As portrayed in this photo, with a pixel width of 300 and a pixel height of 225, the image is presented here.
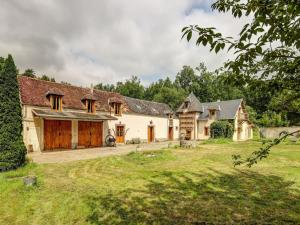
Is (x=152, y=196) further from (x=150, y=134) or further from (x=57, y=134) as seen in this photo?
(x=150, y=134)

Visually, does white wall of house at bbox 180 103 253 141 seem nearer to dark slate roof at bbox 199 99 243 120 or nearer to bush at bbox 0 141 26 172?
dark slate roof at bbox 199 99 243 120

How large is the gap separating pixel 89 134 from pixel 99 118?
2.07 metres

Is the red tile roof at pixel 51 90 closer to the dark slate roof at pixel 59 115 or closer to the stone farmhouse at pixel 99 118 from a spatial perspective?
the stone farmhouse at pixel 99 118

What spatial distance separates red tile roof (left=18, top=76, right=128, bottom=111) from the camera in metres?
21.2

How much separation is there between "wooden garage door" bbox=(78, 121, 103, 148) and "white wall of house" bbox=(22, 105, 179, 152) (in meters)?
0.56

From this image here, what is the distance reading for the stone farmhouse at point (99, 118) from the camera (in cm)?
2098

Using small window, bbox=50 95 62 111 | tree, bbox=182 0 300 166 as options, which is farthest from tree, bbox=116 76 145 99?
tree, bbox=182 0 300 166

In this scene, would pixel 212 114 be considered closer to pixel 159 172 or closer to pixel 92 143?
pixel 92 143

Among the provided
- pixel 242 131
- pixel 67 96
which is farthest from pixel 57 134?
pixel 242 131

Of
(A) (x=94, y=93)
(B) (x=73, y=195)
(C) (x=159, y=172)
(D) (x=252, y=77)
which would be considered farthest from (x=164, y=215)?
(A) (x=94, y=93)

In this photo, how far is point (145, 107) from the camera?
34969 millimetres

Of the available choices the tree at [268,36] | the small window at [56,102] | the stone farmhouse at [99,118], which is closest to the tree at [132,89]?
the stone farmhouse at [99,118]

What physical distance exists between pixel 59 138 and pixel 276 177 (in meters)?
17.4

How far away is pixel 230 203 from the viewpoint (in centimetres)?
741
